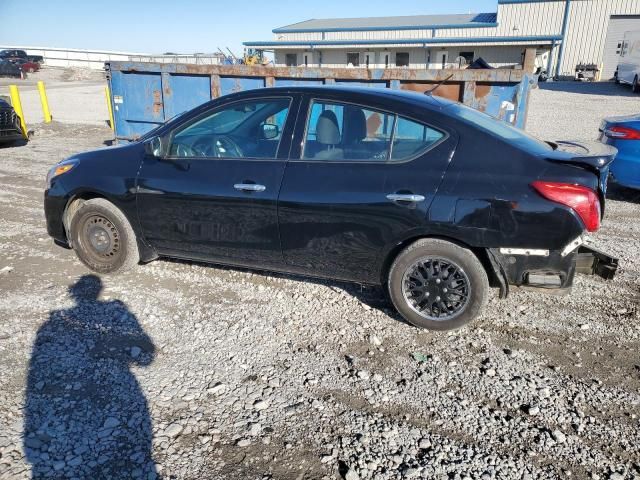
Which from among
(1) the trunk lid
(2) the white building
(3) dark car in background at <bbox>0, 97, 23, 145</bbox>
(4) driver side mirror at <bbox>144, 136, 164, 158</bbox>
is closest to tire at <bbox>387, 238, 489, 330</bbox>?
(1) the trunk lid

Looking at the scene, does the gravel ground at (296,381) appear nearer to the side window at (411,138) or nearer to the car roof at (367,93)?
the side window at (411,138)

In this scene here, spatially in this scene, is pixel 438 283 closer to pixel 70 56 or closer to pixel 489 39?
→ pixel 489 39

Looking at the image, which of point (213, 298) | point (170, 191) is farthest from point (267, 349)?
point (170, 191)

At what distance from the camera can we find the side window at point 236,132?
3977 mm

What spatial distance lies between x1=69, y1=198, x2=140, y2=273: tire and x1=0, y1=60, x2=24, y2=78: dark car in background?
149ft

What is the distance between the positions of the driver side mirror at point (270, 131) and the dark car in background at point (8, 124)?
33.8 ft

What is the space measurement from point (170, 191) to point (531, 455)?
323 cm

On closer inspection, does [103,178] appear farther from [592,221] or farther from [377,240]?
[592,221]

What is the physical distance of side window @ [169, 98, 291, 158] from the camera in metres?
3.98

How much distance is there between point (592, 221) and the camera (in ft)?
10.7

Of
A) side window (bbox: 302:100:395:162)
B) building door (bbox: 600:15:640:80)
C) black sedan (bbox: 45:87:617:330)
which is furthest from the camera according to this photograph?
building door (bbox: 600:15:640:80)

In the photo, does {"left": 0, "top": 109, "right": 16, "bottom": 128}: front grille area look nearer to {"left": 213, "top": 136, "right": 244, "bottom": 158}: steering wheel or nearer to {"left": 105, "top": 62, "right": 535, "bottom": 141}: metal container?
{"left": 105, "top": 62, "right": 535, "bottom": 141}: metal container

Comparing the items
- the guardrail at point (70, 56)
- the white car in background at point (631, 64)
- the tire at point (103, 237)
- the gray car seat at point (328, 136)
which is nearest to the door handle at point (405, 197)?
the gray car seat at point (328, 136)

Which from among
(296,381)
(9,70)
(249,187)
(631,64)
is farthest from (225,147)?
(9,70)
